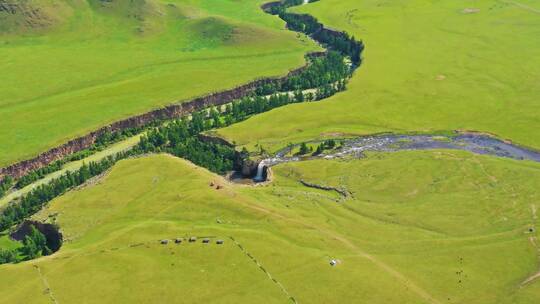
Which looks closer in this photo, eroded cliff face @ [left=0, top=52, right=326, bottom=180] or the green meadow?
the green meadow

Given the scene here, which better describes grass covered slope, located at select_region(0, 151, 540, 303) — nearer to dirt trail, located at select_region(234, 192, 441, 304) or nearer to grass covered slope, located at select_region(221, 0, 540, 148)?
dirt trail, located at select_region(234, 192, 441, 304)

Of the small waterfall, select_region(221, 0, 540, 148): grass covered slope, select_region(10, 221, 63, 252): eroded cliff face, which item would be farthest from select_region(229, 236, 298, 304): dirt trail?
select_region(221, 0, 540, 148): grass covered slope

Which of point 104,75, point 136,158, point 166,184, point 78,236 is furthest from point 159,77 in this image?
point 78,236

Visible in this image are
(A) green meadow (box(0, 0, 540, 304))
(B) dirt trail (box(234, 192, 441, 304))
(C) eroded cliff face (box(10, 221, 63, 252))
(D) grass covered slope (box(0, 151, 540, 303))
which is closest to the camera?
(B) dirt trail (box(234, 192, 441, 304))

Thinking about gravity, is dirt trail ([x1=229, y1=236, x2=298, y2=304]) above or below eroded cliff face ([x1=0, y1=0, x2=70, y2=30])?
below

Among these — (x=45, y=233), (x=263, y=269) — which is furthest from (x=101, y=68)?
(x=263, y=269)

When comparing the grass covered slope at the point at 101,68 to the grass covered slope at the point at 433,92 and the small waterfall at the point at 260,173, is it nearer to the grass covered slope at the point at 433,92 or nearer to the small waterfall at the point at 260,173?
the grass covered slope at the point at 433,92

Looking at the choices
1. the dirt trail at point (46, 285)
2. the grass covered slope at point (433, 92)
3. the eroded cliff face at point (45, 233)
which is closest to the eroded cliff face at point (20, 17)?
the grass covered slope at point (433, 92)
